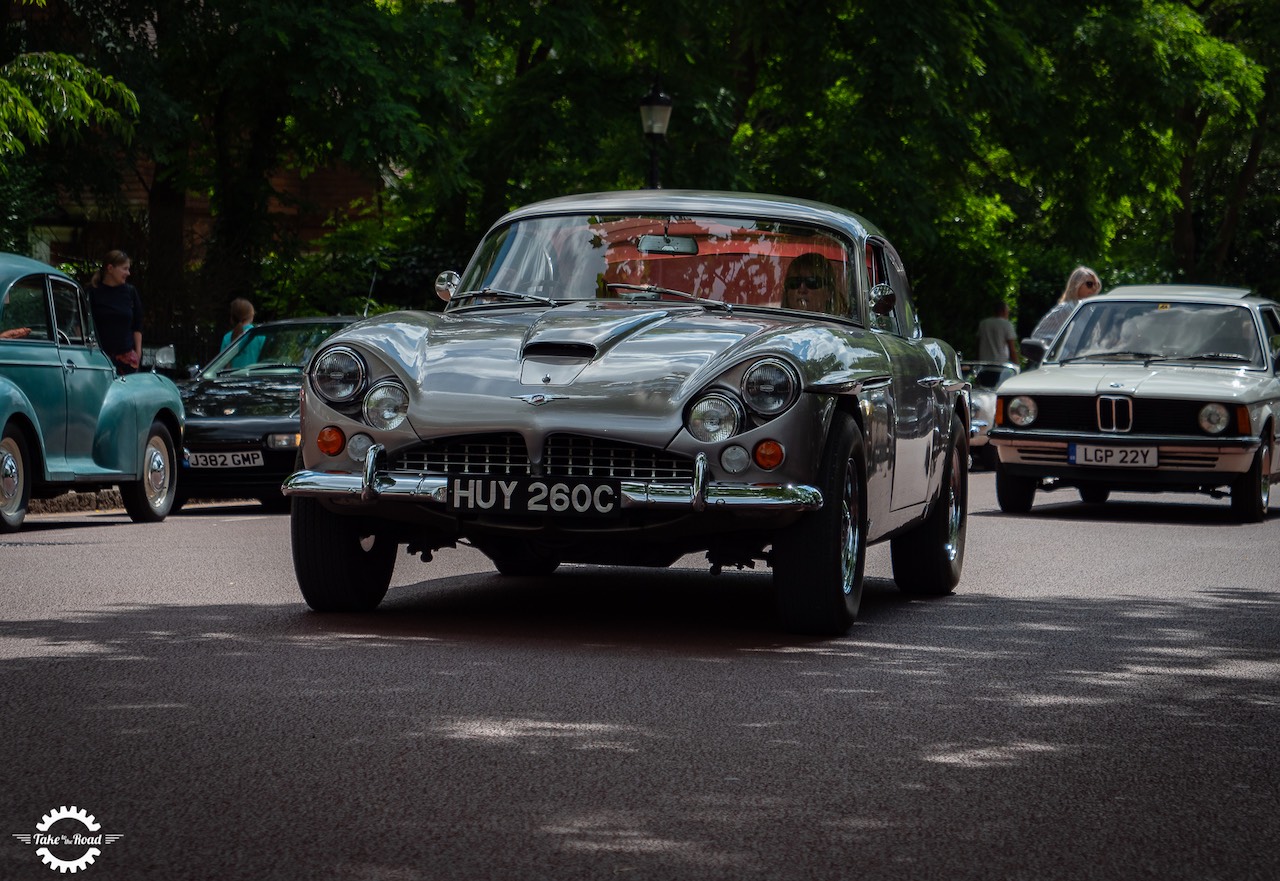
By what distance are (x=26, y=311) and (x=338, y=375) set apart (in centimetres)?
658

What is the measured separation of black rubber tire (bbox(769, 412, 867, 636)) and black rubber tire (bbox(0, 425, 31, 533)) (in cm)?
676

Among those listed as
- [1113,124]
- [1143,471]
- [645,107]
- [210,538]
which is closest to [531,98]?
[645,107]

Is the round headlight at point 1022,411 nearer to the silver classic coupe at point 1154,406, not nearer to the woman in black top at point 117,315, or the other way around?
the silver classic coupe at point 1154,406

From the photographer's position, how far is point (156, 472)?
1512 cm

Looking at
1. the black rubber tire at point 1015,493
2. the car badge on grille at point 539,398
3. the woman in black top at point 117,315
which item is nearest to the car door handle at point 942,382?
the car badge on grille at point 539,398

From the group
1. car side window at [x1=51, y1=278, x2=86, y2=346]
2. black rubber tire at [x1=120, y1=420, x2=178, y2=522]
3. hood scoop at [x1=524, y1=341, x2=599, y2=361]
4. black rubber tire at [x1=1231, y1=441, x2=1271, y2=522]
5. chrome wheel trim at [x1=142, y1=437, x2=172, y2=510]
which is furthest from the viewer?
black rubber tire at [x1=1231, y1=441, x2=1271, y2=522]

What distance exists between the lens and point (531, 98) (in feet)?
93.9

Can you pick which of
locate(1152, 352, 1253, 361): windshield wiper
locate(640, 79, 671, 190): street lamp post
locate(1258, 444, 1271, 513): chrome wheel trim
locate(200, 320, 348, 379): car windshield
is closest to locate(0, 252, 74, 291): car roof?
locate(200, 320, 348, 379): car windshield

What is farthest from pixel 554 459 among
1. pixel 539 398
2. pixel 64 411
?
pixel 64 411

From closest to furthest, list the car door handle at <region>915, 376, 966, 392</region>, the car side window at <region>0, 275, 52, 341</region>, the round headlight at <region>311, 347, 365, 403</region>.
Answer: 1. the round headlight at <region>311, 347, 365, 403</region>
2. the car door handle at <region>915, 376, 966, 392</region>
3. the car side window at <region>0, 275, 52, 341</region>

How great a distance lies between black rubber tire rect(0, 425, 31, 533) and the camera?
1305 cm

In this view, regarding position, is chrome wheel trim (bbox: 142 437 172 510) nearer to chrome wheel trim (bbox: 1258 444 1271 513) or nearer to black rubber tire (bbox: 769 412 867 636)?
black rubber tire (bbox: 769 412 867 636)

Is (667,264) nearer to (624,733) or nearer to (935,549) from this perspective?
(935,549)

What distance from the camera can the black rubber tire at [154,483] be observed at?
1475 centimetres
